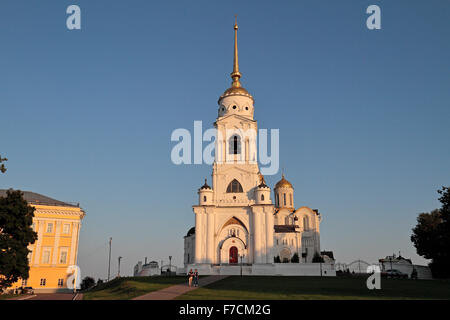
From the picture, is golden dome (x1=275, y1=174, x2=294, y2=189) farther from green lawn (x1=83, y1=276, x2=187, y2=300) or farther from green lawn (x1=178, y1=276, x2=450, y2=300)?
green lawn (x1=178, y1=276, x2=450, y2=300)

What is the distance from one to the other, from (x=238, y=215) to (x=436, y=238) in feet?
75.0

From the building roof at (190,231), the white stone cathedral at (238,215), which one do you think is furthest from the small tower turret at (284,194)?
the building roof at (190,231)

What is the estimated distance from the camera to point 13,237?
26297mm

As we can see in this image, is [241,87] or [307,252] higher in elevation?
[241,87]

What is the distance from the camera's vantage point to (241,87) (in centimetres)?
6044

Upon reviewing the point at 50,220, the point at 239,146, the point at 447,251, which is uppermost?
the point at 239,146

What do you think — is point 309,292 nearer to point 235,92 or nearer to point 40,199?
point 40,199

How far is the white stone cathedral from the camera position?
47.4 m

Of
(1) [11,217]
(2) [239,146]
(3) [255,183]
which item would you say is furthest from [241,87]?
(1) [11,217]
